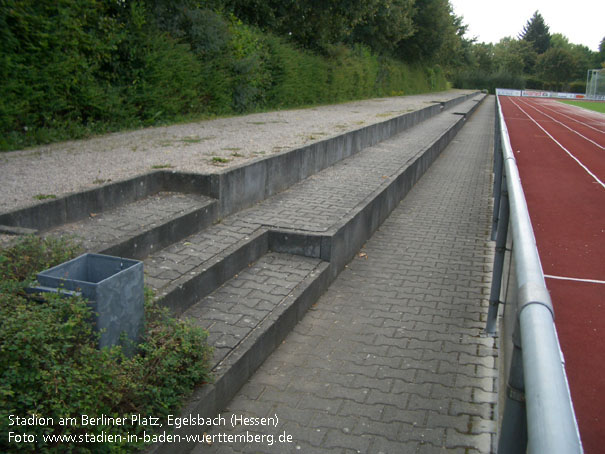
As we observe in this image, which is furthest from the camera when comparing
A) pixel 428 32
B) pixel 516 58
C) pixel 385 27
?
pixel 516 58

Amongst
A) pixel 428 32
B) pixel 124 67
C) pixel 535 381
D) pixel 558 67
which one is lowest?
pixel 535 381

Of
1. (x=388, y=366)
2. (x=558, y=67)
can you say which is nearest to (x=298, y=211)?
(x=388, y=366)

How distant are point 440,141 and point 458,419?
14833 millimetres

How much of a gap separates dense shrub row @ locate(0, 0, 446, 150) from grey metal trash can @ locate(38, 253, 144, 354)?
6601 millimetres

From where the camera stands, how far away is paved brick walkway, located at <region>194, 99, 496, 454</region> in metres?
3.92

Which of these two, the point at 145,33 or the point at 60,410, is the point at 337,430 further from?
the point at 145,33

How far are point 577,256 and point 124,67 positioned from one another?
416 inches

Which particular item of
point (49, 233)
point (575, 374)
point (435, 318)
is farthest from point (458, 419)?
point (49, 233)

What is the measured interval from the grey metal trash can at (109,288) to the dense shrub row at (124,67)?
6601 millimetres

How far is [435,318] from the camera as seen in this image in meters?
5.90

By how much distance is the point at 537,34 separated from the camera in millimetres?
129125

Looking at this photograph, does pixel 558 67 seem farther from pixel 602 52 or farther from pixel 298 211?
pixel 298 211

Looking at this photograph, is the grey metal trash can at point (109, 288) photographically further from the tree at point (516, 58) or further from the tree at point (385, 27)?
the tree at point (516, 58)

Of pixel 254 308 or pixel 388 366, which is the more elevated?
pixel 254 308
